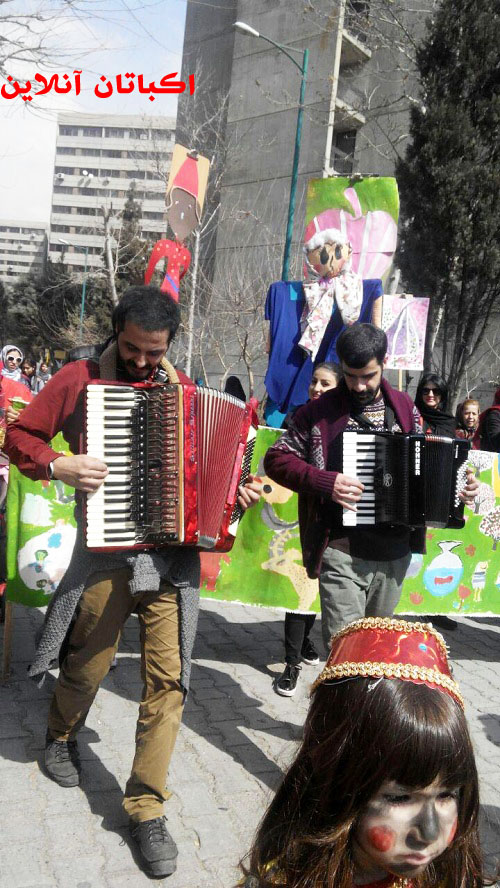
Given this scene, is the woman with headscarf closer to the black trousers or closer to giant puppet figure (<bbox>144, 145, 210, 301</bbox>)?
giant puppet figure (<bbox>144, 145, 210, 301</bbox>)

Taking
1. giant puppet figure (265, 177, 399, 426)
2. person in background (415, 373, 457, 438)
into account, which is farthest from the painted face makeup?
giant puppet figure (265, 177, 399, 426)

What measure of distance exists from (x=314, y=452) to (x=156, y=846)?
70.3 inches

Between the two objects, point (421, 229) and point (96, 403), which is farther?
point (421, 229)

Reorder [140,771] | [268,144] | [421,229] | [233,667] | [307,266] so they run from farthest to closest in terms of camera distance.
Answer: [268,144] → [421,229] → [307,266] → [233,667] → [140,771]

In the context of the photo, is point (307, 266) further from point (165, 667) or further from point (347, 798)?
point (347, 798)

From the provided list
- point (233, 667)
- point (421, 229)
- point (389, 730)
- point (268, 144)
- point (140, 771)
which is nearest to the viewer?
point (389, 730)

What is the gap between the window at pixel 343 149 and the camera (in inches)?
1137

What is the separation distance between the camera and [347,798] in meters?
1.40

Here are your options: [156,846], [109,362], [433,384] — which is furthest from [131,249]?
[156,846]

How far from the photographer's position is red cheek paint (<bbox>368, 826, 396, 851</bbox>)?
1.35m

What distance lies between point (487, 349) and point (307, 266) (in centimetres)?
1763

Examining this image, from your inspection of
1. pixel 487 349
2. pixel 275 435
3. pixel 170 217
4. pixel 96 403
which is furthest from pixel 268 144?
pixel 96 403

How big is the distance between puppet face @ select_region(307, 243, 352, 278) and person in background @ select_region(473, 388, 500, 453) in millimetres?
1912

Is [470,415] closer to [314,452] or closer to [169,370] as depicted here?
[314,452]
